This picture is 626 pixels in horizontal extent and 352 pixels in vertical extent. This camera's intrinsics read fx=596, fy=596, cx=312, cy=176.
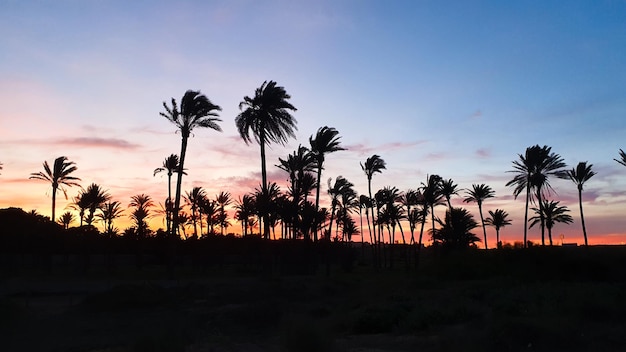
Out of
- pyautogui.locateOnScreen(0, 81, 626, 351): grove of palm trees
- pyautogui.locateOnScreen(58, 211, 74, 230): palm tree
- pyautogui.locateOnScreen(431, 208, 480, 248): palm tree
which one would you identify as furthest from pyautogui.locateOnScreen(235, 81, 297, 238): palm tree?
pyautogui.locateOnScreen(58, 211, 74, 230): palm tree

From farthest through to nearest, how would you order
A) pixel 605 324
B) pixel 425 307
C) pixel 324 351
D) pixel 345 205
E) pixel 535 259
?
pixel 345 205, pixel 535 259, pixel 425 307, pixel 605 324, pixel 324 351

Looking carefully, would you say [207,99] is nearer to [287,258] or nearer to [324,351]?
[287,258]

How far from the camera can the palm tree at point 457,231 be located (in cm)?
5925

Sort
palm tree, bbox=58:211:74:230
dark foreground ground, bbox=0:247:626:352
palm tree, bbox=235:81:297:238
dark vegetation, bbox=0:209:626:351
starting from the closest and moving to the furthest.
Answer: dark foreground ground, bbox=0:247:626:352
dark vegetation, bbox=0:209:626:351
palm tree, bbox=235:81:297:238
palm tree, bbox=58:211:74:230

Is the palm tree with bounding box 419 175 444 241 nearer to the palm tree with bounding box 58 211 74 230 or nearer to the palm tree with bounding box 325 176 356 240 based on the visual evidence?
the palm tree with bounding box 325 176 356 240

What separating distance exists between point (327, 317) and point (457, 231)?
38314mm

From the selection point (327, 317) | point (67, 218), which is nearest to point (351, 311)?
point (327, 317)

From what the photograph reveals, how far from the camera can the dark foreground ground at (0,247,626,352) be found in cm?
1445

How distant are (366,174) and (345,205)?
11905 mm

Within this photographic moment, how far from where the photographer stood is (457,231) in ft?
194

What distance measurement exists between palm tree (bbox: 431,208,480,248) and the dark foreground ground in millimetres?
17359

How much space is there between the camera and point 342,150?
54.2 meters

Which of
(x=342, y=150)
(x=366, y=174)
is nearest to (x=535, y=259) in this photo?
(x=342, y=150)

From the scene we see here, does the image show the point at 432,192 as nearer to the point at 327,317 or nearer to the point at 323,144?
the point at 323,144
